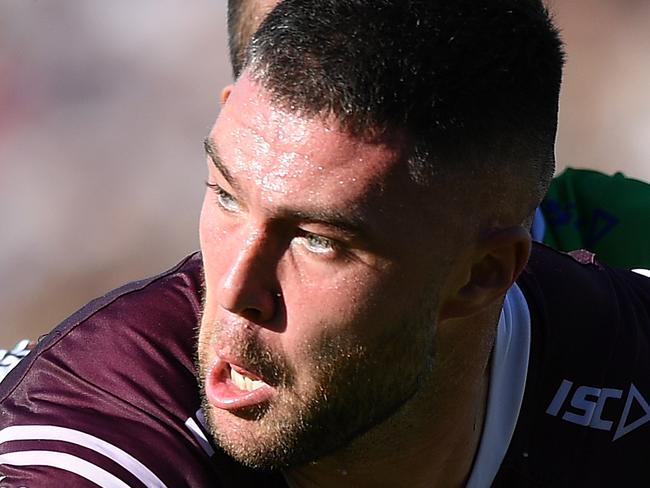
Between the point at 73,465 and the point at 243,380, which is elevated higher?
the point at 243,380

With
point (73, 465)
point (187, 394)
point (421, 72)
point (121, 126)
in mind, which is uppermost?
point (421, 72)

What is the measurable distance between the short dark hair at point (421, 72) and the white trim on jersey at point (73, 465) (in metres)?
0.51

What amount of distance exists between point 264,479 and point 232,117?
0.50 m

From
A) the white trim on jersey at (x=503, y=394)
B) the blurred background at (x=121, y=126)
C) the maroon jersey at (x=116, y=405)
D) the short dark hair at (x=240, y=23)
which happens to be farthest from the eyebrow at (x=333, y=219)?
the blurred background at (x=121, y=126)

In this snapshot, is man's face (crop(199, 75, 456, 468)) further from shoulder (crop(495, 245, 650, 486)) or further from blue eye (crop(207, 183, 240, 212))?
shoulder (crop(495, 245, 650, 486))

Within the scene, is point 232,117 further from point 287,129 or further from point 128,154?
point 128,154

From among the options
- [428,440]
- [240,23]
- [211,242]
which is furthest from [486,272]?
[240,23]

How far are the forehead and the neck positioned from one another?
0.31m

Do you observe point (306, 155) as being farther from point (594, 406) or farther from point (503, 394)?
point (594, 406)

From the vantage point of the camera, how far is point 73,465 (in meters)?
1.61

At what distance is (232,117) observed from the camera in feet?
5.27

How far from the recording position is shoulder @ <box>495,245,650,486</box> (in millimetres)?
1948

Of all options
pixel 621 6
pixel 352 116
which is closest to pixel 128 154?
pixel 621 6

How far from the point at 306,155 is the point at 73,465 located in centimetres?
49
